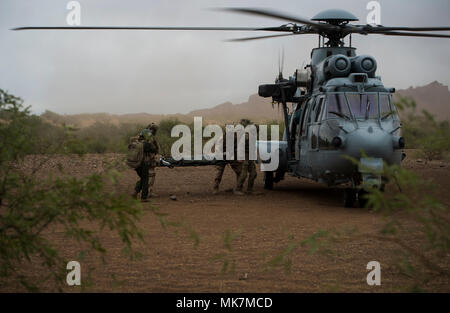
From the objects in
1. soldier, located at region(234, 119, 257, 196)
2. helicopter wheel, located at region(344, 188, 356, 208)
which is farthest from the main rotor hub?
helicopter wheel, located at region(344, 188, 356, 208)

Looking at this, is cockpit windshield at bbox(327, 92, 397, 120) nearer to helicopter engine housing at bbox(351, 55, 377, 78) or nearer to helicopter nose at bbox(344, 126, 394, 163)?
helicopter nose at bbox(344, 126, 394, 163)

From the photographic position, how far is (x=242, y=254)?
721 cm

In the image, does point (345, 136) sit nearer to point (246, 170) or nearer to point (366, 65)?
point (366, 65)

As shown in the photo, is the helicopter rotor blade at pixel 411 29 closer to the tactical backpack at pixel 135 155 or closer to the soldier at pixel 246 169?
the soldier at pixel 246 169

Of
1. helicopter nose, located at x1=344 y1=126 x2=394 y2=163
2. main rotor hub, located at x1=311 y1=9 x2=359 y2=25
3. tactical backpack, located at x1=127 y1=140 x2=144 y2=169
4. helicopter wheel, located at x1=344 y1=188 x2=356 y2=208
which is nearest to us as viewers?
helicopter nose, located at x1=344 y1=126 x2=394 y2=163

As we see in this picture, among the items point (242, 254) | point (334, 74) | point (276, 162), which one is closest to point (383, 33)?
point (334, 74)

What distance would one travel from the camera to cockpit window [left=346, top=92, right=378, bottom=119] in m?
10.8

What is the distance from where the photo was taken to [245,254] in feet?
23.7

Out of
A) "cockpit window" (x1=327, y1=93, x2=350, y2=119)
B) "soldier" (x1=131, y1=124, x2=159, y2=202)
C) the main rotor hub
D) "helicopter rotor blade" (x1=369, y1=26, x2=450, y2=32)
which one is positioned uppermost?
the main rotor hub

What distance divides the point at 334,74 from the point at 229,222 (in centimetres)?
398

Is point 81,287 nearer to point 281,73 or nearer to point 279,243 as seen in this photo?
point 279,243

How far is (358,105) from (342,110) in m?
0.33

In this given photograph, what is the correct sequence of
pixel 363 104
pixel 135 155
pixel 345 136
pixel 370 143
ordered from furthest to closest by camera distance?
pixel 135 155
pixel 363 104
pixel 345 136
pixel 370 143

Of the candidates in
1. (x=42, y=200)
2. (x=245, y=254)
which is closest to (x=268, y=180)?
(x=245, y=254)
